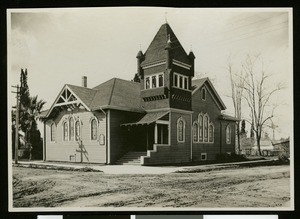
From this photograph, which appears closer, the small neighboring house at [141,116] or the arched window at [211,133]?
the small neighboring house at [141,116]

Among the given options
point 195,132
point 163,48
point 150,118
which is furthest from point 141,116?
point 163,48

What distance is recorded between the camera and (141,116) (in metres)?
3.03

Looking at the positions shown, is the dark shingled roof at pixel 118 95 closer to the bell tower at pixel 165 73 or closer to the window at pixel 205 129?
the bell tower at pixel 165 73

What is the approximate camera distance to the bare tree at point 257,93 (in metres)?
2.96

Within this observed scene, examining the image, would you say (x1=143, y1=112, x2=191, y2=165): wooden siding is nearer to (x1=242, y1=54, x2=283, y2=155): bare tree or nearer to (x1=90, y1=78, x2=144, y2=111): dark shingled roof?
(x1=90, y1=78, x2=144, y2=111): dark shingled roof

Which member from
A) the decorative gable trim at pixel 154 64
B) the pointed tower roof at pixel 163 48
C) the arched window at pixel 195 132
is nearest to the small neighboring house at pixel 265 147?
the arched window at pixel 195 132

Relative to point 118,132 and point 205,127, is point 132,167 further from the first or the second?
point 205,127

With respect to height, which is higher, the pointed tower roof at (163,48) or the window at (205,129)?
the pointed tower roof at (163,48)

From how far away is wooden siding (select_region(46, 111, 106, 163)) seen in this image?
9.85ft

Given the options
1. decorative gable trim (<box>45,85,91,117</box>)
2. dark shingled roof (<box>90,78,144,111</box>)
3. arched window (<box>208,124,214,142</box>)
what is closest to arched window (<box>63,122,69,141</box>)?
decorative gable trim (<box>45,85,91,117</box>)

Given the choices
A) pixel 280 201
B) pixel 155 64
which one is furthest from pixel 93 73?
pixel 280 201

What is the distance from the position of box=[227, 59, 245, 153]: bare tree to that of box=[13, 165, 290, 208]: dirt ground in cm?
38

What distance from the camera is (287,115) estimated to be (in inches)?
117

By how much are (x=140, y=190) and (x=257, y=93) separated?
44.6 inches
